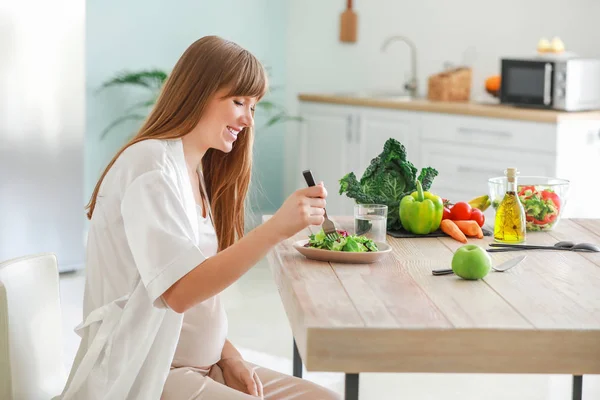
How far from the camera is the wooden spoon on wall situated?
5914 mm

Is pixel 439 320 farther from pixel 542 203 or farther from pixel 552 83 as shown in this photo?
pixel 552 83

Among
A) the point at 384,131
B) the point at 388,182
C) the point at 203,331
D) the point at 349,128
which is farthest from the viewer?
the point at 349,128

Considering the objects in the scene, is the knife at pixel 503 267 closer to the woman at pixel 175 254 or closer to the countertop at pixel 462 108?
the woman at pixel 175 254

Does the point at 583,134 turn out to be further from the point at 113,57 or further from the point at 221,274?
the point at 221,274

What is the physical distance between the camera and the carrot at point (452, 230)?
2285mm

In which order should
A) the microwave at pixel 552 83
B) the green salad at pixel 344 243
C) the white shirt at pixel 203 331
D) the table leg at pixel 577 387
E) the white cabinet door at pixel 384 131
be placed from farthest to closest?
1. the white cabinet door at pixel 384 131
2. the microwave at pixel 552 83
3. the table leg at pixel 577 387
4. the green salad at pixel 344 243
5. the white shirt at pixel 203 331

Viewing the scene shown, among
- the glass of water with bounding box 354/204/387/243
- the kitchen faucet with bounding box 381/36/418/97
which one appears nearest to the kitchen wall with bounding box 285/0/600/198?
the kitchen faucet with bounding box 381/36/418/97

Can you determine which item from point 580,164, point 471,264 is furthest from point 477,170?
point 471,264

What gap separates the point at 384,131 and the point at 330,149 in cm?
47

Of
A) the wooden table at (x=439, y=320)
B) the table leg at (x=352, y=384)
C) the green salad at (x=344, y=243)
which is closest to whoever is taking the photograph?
the wooden table at (x=439, y=320)

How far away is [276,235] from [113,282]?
32 cm

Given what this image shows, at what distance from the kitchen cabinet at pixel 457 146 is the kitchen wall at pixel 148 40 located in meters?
0.43

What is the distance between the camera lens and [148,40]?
552cm

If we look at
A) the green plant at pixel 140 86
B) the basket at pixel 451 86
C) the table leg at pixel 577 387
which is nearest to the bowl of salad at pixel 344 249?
the table leg at pixel 577 387
